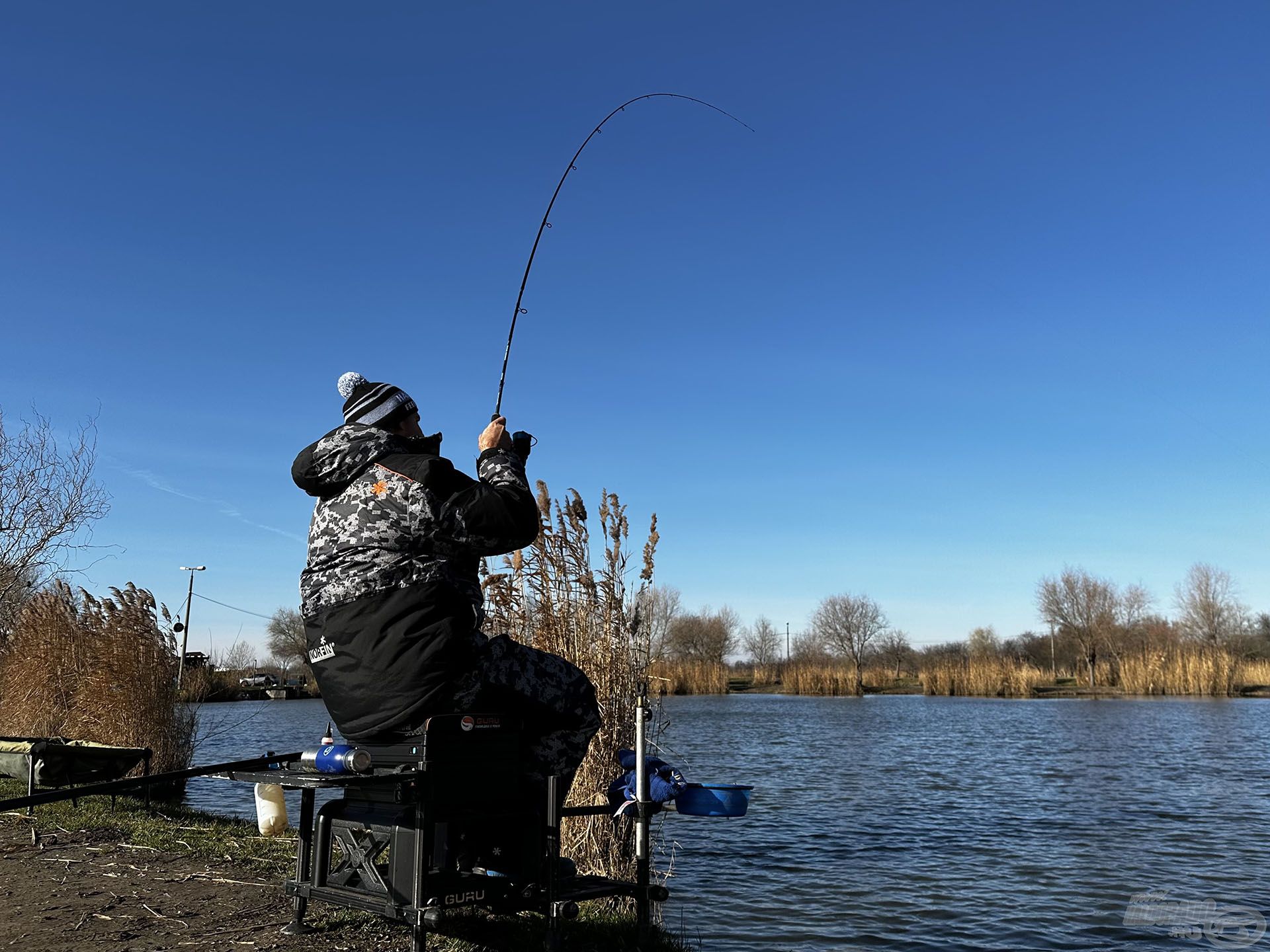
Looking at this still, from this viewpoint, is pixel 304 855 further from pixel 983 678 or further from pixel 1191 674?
pixel 1191 674

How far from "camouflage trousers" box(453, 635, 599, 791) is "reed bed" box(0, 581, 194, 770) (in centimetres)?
864

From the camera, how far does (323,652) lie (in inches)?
136

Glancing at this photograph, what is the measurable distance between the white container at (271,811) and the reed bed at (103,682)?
3.72m

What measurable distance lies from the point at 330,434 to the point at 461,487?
621 millimetres

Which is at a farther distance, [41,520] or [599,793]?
[41,520]

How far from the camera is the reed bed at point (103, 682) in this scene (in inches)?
427

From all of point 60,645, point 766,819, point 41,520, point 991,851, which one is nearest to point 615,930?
point 991,851

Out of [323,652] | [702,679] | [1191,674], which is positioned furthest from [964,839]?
[1191,674]

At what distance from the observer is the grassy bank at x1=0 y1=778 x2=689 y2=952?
4062 mm

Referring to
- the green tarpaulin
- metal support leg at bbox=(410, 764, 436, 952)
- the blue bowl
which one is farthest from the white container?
metal support leg at bbox=(410, 764, 436, 952)

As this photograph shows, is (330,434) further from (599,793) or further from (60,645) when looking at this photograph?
(60,645)

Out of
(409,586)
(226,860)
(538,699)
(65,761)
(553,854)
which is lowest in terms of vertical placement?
(226,860)

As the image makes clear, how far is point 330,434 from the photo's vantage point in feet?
11.8

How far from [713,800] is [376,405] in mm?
2448
